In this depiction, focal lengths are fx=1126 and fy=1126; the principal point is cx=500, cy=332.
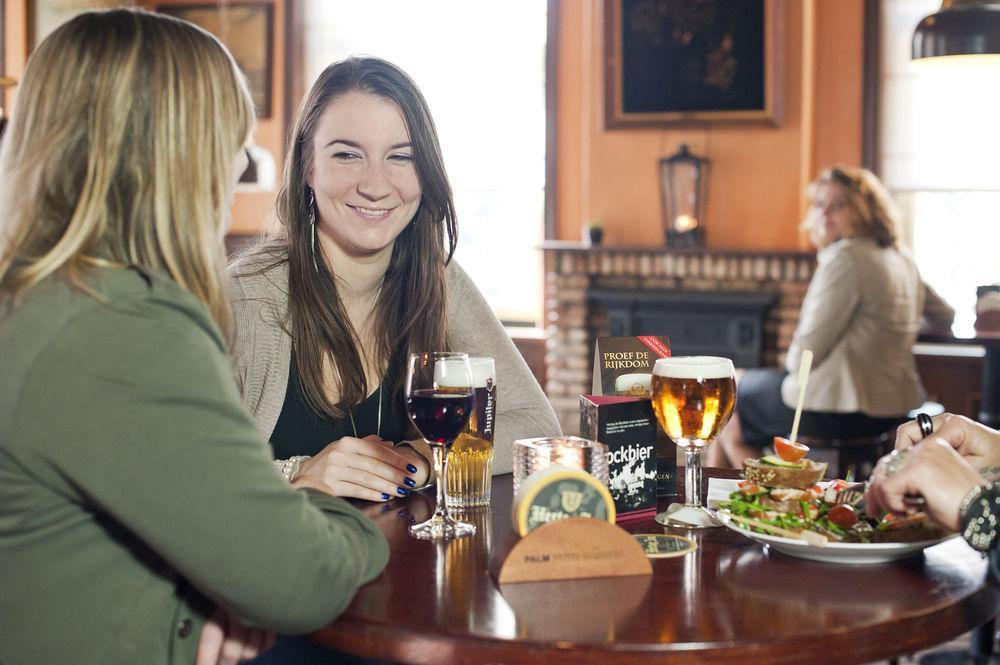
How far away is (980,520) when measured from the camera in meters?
1.24

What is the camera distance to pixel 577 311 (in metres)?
6.08

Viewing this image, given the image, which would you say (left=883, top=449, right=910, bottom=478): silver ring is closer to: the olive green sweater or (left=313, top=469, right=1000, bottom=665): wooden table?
(left=313, top=469, right=1000, bottom=665): wooden table

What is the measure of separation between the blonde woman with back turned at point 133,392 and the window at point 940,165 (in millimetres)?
5145

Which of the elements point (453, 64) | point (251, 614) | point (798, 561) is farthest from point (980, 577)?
point (453, 64)

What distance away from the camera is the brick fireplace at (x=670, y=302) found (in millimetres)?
5703

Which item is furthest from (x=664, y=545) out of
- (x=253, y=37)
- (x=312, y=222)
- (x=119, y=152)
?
(x=253, y=37)

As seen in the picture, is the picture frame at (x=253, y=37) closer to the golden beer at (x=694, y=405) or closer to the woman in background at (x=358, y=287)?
the woman in background at (x=358, y=287)

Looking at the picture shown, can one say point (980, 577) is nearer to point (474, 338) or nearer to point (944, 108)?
point (474, 338)

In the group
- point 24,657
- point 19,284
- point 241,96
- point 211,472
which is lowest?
point 24,657

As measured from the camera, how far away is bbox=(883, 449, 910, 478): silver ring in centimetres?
133

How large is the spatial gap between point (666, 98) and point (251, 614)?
523 centimetres

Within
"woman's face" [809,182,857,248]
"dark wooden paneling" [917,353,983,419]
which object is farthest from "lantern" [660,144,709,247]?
"dark wooden paneling" [917,353,983,419]

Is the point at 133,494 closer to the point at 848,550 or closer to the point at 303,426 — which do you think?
the point at 848,550

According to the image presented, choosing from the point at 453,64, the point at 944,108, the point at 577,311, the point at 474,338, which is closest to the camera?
the point at 474,338
